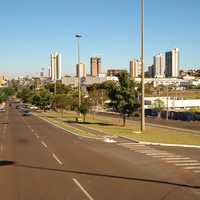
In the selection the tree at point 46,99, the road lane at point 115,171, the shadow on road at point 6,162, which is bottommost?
the shadow on road at point 6,162

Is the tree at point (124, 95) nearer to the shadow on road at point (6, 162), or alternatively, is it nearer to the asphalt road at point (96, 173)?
the asphalt road at point (96, 173)

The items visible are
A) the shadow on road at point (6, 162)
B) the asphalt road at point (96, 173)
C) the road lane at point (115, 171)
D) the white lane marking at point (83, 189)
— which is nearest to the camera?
the white lane marking at point (83, 189)

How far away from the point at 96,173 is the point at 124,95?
31.9 meters

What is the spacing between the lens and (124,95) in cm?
4938

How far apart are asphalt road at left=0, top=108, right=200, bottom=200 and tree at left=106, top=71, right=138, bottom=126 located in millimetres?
20817

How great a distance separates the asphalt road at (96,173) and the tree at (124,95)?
2082 cm

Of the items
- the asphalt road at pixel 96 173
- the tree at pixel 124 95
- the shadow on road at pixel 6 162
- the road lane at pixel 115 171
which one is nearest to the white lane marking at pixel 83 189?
Result: the asphalt road at pixel 96 173

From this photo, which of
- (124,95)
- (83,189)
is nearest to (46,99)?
(124,95)

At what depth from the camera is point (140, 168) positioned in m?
19.3

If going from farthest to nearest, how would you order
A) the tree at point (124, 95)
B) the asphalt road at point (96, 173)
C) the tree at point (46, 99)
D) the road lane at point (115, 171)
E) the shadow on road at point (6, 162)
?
the tree at point (46, 99), the tree at point (124, 95), the shadow on road at point (6, 162), the road lane at point (115, 171), the asphalt road at point (96, 173)

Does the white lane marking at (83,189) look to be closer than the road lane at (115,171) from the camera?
Yes

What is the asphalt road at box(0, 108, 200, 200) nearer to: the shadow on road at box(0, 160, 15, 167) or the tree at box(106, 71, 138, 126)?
the shadow on road at box(0, 160, 15, 167)

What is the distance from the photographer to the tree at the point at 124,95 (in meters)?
49.0

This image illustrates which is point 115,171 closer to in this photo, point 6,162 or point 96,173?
point 96,173
